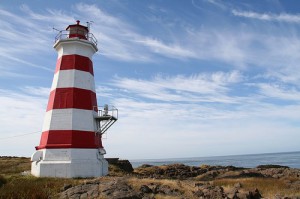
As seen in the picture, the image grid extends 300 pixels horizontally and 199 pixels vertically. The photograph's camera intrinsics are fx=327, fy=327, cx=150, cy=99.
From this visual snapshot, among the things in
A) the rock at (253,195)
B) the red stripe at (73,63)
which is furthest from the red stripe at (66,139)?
the rock at (253,195)

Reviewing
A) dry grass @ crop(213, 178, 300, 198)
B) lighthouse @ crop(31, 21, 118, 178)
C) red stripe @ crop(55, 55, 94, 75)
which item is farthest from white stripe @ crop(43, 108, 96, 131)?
dry grass @ crop(213, 178, 300, 198)

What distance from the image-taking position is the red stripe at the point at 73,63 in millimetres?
20844

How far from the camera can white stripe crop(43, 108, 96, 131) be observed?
19766 mm

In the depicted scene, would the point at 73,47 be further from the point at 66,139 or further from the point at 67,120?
the point at 66,139

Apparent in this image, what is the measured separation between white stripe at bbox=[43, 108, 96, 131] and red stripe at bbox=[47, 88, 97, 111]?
0.31 m

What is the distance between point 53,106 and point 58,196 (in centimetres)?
833

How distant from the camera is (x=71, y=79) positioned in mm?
20500

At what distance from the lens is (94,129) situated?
68.3ft

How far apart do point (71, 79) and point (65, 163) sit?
5181 mm

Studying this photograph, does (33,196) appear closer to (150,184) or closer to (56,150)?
(150,184)

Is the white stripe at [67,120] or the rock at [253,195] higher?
the white stripe at [67,120]

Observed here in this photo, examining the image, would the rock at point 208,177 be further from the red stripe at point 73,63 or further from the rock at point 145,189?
the rock at point 145,189

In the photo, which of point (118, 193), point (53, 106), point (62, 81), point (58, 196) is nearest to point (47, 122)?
point (53, 106)

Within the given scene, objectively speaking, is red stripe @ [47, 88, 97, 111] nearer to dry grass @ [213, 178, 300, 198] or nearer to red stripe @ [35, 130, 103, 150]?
red stripe @ [35, 130, 103, 150]
